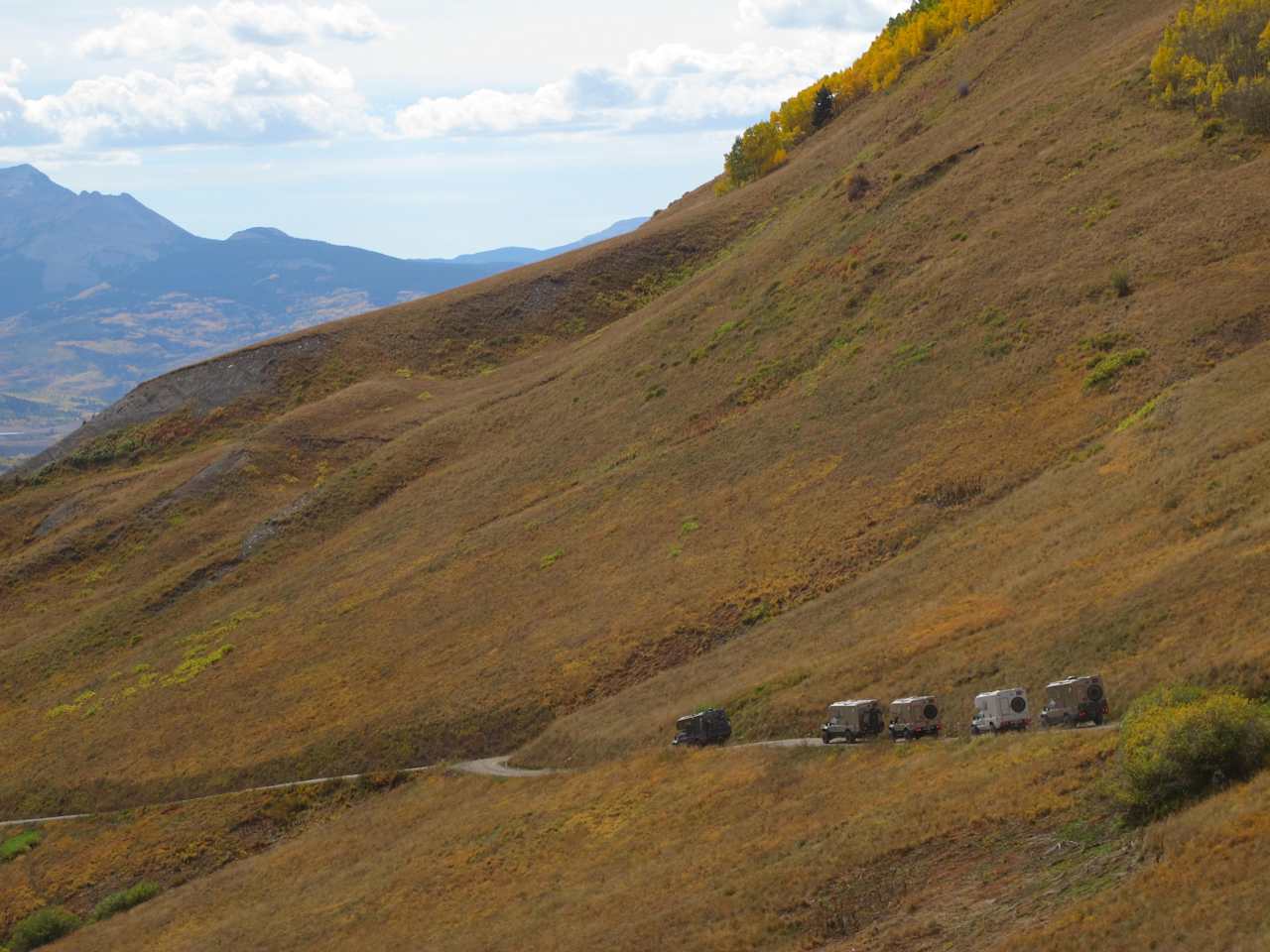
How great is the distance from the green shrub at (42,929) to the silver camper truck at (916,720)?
30.3 metres

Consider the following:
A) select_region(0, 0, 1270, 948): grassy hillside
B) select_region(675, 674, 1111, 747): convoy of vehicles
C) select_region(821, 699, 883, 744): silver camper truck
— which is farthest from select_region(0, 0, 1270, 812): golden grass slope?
select_region(821, 699, 883, 744): silver camper truck

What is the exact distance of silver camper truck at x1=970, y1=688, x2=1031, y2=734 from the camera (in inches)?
1236

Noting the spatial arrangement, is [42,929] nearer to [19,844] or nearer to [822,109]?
[19,844]

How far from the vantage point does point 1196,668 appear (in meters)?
28.4

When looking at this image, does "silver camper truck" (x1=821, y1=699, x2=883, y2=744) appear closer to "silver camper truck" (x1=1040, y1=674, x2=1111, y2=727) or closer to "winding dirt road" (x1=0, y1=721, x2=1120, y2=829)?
"winding dirt road" (x1=0, y1=721, x2=1120, y2=829)

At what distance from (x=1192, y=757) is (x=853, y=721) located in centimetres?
1302

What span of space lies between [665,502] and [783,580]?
45.9 ft

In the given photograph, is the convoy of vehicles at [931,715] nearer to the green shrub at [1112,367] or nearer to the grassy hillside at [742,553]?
the grassy hillside at [742,553]

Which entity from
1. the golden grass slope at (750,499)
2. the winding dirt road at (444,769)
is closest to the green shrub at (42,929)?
the winding dirt road at (444,769)

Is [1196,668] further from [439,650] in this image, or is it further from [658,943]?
[439,650]

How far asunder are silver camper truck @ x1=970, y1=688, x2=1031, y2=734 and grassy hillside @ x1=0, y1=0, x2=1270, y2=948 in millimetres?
829

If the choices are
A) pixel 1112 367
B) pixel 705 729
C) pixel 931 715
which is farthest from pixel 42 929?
pixel 1112 367

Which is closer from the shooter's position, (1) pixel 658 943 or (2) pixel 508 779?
(1) pixel 658 943

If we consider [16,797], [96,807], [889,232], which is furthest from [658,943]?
[889,232]
